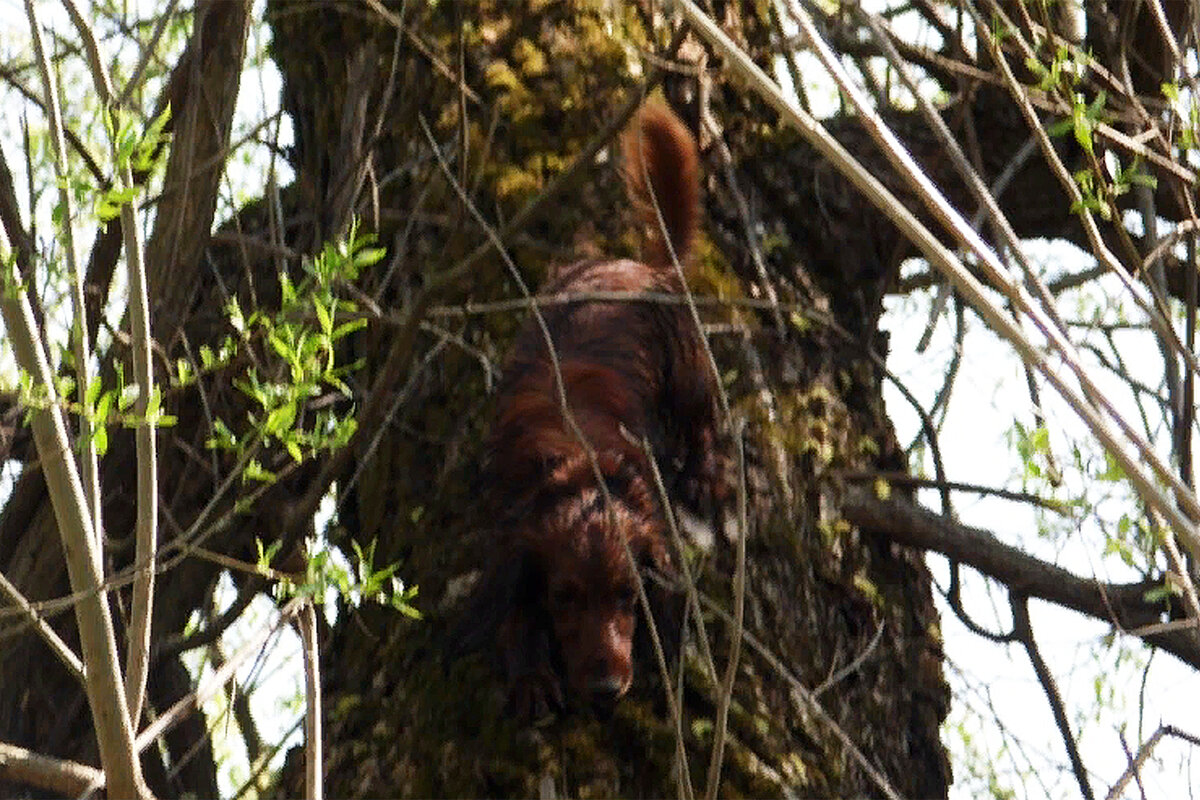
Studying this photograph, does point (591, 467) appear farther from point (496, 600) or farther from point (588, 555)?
point (496, 600)

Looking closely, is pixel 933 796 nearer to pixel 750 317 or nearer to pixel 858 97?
pixel 750 317

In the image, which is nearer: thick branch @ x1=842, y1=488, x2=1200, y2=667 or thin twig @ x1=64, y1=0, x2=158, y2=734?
thin twig @ x1=64, y1=0, x2=158, y2=734

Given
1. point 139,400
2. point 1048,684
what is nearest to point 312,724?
point 139,400

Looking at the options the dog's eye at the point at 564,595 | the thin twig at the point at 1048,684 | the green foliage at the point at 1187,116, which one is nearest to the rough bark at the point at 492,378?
the thin twig at the point at 1048,684

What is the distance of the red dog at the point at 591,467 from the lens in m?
3.64

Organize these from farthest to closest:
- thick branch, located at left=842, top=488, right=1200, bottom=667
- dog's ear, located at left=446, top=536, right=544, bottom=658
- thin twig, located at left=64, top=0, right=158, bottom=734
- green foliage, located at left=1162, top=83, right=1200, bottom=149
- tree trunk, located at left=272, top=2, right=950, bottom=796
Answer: thick branch, located at left=842, top=488, right=1200, bottom=667 < dog's ear, located at left=446, top=536, right=544, bottom=658 < tree trunk, located at left=272, top=2, right=950, bottom=796 < green foliage, located at left=1162, top=83, right=1200, bottom=149 < thin twig, located at left=64, top=0, right=158, bottom=734

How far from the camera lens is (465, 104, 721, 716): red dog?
11.9 ft

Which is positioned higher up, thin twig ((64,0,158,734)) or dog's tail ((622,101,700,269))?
dog's tail ((622,101,700,269))

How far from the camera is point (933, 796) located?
3648mm

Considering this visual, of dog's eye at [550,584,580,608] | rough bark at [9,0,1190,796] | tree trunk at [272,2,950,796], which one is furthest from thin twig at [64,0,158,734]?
dog's eye at [550,584,580,608]

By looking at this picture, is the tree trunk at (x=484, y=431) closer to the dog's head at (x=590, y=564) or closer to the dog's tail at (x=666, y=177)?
the dog's tail at (x=666, y=177)

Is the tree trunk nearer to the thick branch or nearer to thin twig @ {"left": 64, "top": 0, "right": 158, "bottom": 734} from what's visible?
the thick branch

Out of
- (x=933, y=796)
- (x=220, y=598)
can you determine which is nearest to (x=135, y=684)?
(x=933, y=796)

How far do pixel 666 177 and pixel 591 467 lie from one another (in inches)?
25.1
